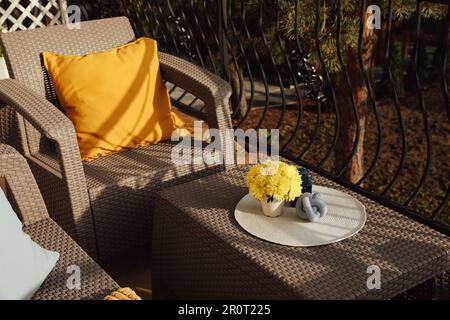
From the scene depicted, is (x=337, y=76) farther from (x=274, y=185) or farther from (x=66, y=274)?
(x=66, y=274)

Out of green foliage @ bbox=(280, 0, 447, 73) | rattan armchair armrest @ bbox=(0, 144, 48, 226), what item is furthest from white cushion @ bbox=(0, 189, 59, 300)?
green foliage @ bbox=(280, 0, 447, 73)

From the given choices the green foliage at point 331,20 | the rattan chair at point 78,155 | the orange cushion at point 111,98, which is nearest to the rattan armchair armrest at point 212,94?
the rattan chair at point 78,155

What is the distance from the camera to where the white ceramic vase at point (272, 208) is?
1.94 metres

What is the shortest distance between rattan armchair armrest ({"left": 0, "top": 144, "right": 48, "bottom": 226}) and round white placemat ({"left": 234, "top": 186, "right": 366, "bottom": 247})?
0.67m

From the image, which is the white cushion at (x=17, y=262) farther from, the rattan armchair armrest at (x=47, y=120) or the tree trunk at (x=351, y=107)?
the tree trunk at (x=351, y=107)

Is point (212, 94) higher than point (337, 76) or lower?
higher

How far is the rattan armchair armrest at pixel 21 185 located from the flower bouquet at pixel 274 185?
2.34 ft

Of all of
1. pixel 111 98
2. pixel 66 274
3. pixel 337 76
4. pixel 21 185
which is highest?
pixel 111 98

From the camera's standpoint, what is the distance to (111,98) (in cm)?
255

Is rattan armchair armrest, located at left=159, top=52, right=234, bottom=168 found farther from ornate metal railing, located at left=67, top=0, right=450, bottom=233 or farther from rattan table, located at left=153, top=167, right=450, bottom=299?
ornate metal railing, located at left=67, top=0, right=450, bottom=233

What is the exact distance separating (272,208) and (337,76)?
16.9 ft

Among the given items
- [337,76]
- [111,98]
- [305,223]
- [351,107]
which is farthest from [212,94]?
[337,76]
